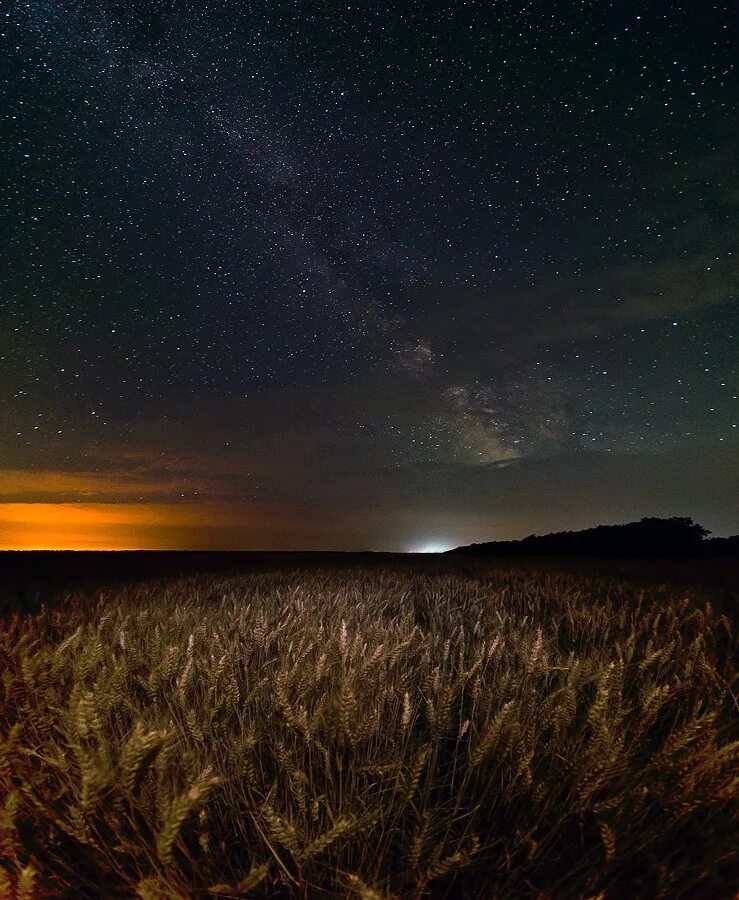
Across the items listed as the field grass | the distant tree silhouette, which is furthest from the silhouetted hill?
the field grass

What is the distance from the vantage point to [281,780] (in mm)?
1658

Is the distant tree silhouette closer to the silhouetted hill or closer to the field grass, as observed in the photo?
the silhouetted hill

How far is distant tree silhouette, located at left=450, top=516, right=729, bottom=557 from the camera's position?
24219 mm

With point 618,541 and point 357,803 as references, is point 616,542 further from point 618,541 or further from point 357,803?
point 357,803

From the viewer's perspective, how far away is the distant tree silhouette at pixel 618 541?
79.5 feet

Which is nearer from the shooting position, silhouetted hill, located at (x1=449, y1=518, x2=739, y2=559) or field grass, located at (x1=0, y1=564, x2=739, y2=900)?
field grass, located at (x1=0, y1=564, x2=739, y2=900)

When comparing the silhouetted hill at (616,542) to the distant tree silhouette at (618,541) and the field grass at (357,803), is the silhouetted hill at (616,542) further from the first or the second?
the field grass at (357,803)

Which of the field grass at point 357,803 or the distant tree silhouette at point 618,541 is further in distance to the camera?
the distant tree silhouette at point 618,541

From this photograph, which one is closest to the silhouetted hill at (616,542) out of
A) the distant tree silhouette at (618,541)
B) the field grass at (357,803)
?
the distant tree silhouette at (618,541)

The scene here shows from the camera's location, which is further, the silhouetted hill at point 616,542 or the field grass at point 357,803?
the silhouetted hill at point 616,542

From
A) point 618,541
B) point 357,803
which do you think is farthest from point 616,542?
point 357,803

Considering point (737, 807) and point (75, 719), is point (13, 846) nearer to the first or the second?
point (75, 719)

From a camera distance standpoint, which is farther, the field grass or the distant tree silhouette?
the distant tree silhouette

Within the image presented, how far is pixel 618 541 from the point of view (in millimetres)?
26156
